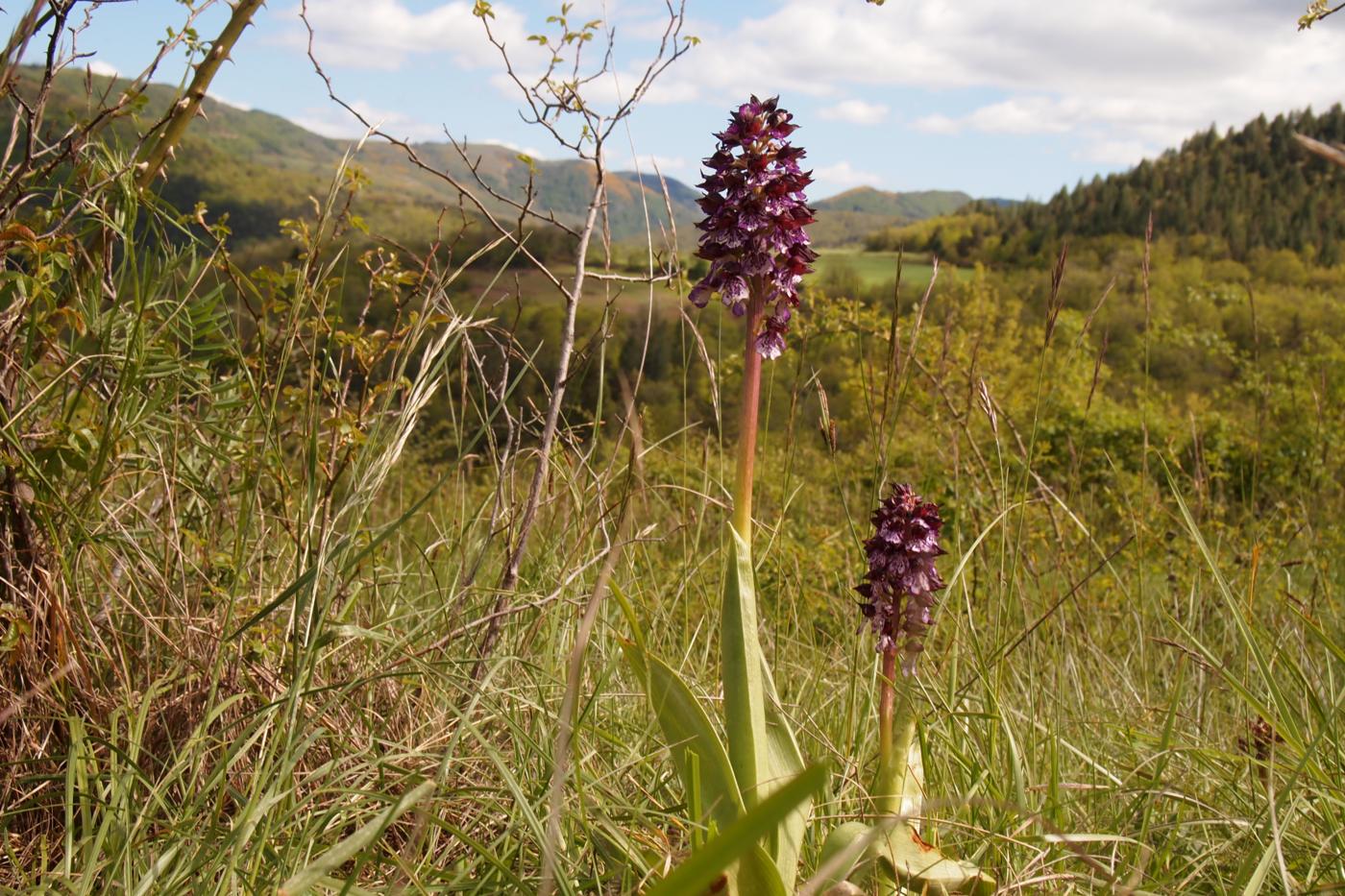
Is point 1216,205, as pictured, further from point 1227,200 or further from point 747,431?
point 747,431

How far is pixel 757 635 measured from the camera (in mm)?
1617

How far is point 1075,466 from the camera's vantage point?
2951mm

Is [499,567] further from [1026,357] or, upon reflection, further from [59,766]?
[1026,357]

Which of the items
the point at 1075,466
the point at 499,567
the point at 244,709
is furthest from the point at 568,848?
the point at 1075,466

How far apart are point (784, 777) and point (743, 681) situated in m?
0.26

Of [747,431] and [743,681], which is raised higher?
[747,431]

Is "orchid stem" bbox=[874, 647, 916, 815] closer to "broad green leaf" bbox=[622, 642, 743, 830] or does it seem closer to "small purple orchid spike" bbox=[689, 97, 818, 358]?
"broad green leaf" bbox=[622, 642, 743, 830]

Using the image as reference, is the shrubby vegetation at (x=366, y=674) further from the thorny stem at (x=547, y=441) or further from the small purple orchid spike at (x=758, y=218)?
the small purple orchid spike at (x=758, y=218)

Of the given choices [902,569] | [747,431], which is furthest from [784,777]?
[747,431]

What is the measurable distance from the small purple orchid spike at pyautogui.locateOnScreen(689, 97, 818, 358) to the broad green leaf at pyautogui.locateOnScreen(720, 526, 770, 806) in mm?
435

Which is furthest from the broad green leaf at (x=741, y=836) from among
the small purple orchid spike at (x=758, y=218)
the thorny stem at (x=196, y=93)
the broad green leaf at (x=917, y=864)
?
the thorny stem at (x=196, y=93)

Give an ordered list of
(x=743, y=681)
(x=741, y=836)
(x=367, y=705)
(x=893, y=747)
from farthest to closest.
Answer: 1. (x=367, y=705)
2. (x=893, y=747)
3. (x=743, y=681)
4. (x=741, y=836)

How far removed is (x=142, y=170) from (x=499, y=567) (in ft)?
5.47

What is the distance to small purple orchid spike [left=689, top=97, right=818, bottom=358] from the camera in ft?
5.65
